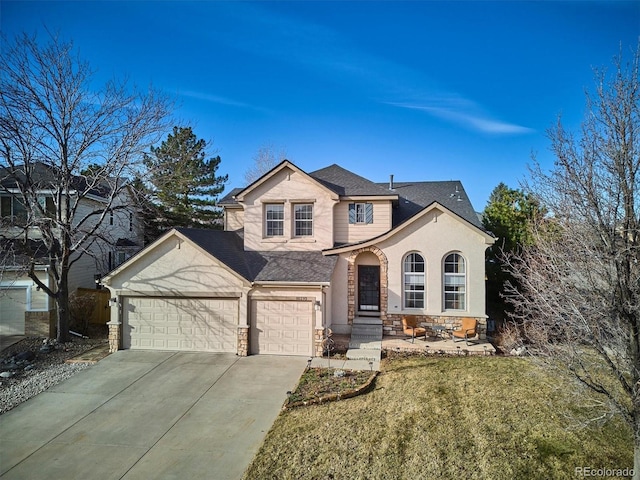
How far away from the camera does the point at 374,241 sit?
14461 mm

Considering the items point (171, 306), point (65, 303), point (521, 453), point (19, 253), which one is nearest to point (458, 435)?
point (521, 453)

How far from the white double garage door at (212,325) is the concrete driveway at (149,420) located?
2.89 ft

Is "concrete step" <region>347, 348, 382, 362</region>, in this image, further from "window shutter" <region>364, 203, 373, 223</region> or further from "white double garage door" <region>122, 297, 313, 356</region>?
"window shutter" <region>364, 203, 373, 223</region>

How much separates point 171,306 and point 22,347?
242 inches

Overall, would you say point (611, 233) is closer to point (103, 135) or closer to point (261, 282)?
point (261, 282)

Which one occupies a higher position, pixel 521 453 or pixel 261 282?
pixel 261 282

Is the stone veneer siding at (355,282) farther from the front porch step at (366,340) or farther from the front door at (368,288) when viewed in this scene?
the front door at (368,288)

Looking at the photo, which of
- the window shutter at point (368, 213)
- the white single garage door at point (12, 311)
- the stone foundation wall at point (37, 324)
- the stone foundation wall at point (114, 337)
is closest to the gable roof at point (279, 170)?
the window shutter at point (368, 213)

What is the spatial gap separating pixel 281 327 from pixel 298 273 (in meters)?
2.10

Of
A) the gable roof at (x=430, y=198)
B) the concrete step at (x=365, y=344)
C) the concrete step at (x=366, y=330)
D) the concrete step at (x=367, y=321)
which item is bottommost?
the concrete step at (x=365, y=344)

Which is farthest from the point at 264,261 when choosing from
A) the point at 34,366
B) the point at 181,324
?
the point at 34,366

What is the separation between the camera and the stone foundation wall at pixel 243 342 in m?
12.5

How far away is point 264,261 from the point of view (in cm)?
1457

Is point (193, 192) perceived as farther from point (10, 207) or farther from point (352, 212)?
point (352, 212)
